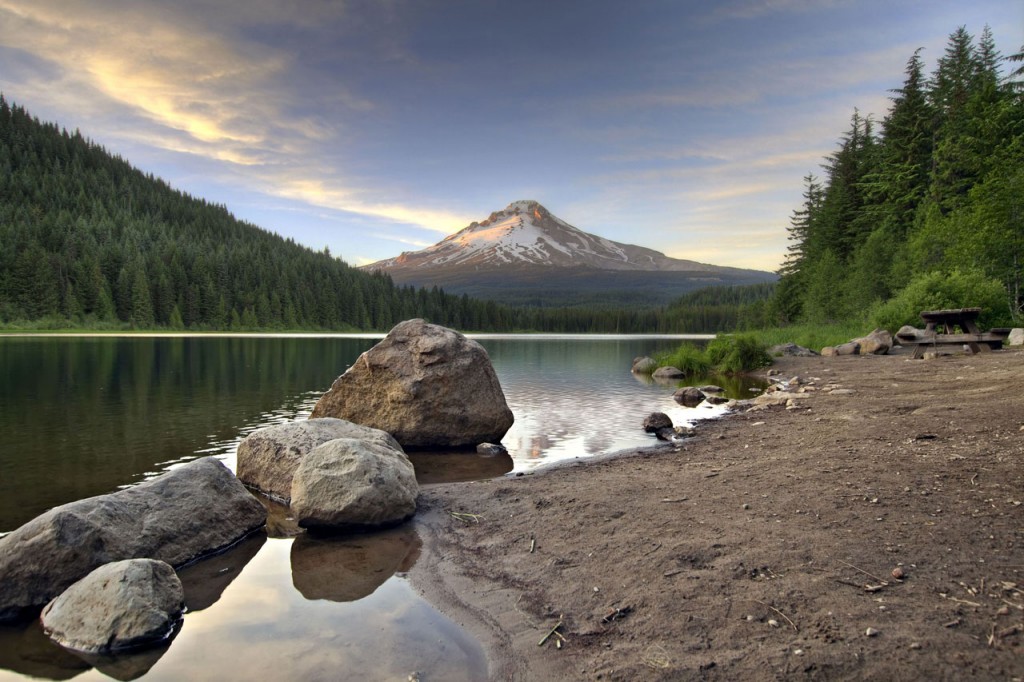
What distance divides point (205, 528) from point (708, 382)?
30.2 m

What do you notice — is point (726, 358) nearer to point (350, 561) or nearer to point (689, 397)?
point (689, 397)

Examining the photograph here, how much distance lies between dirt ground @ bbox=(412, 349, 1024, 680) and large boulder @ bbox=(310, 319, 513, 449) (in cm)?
418

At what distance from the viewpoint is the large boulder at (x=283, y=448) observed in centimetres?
1164

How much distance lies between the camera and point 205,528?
28.7 ft

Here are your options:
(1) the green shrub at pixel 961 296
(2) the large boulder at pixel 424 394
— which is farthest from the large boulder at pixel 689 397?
(1) the green shrub at pixel 961 296

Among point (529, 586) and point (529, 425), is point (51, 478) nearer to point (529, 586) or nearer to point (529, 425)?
point (529, 586)

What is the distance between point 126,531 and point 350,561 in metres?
3.03

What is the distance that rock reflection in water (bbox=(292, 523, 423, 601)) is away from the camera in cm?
741

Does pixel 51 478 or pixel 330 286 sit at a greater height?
pixel 330 286

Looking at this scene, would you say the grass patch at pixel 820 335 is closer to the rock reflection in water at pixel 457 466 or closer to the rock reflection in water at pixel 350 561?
the rock reflection in water at pixel 457 466

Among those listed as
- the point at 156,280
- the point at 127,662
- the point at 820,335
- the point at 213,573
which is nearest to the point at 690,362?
the point at 820,335

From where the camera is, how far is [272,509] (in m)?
10.8

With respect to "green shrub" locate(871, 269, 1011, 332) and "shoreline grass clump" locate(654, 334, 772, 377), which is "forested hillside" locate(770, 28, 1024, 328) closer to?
"green shrub" locate(871, 269, 1011, 332)

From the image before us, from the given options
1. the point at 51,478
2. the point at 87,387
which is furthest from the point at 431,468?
the point at 87,387
